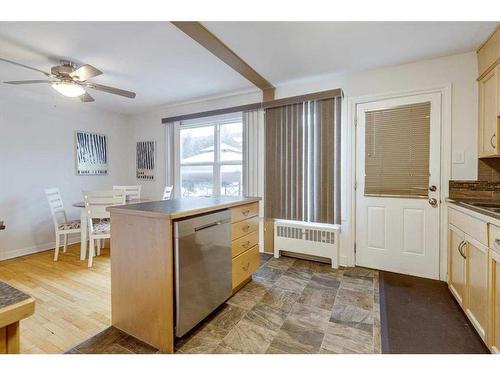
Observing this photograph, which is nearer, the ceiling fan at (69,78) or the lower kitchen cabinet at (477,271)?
the lower kitchen cabinet at (477,271)

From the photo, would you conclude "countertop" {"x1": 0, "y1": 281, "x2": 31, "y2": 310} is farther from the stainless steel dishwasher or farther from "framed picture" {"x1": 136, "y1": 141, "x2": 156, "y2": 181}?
"framed picture" {"x1": 136, "y1": 141, "x2": 156, "y2": 181}

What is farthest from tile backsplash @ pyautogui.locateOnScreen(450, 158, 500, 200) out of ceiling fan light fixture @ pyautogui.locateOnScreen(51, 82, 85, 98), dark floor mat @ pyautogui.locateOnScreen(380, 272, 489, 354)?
ceiling fan light fixture @ pyautogui.locateOnScreen(51, 82, 85, 98)

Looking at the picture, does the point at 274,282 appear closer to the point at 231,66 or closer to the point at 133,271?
the point at 133,271

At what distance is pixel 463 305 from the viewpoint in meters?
1.89

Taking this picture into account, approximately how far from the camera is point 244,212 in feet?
7.23

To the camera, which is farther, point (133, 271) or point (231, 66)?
point (231, 66)

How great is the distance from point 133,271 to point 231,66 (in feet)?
7.23

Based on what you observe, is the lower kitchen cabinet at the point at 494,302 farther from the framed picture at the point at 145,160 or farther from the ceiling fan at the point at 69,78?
the framed picture at the point at 145,160

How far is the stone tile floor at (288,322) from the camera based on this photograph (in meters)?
1.55

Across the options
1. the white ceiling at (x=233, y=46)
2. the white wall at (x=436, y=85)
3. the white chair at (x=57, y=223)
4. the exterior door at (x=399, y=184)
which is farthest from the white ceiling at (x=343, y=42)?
the white chair at (x=57, y=223)

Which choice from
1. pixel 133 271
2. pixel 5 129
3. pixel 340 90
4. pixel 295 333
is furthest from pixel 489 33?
pixel 5 129

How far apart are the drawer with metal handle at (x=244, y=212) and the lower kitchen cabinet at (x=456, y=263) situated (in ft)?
5.57

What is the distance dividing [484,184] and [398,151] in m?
0.78
